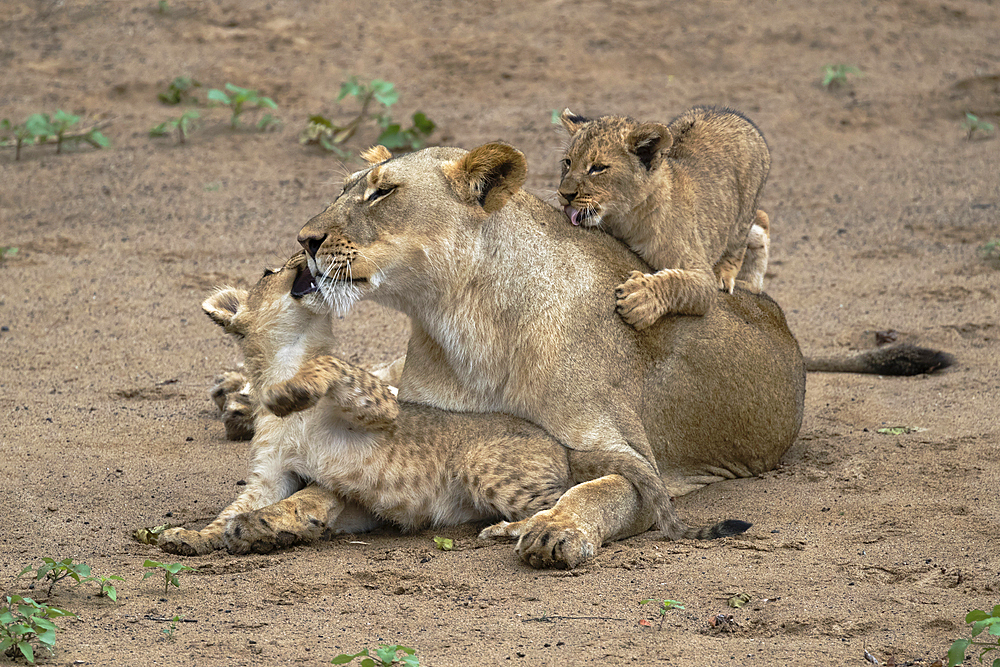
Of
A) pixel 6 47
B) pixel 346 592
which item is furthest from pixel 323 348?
pixel 6 47

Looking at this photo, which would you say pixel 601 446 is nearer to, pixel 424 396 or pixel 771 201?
pixel 424 396

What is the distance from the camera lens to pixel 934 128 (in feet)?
38.1

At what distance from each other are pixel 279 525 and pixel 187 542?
12.9 inches

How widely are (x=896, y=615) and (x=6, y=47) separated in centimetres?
1154

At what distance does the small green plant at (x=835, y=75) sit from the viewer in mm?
12148

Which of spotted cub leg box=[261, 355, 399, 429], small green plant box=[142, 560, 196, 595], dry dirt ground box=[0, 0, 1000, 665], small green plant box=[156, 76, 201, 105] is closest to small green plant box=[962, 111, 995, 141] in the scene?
dry dirt ground box=[0, 0, 1000, 665]

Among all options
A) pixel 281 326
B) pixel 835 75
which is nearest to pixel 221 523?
pixel 281 326

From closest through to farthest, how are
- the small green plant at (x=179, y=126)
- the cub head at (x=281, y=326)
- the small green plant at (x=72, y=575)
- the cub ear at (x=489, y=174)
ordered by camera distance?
the small green plant at (x=72, y=575) < the cub ear at (x=489, y=174) < the cub head at (x=281, y=326) < the small green plant at (x=179, y=126)

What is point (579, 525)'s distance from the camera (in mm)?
4188

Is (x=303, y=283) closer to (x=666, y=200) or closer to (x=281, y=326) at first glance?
(x=281, y=326)

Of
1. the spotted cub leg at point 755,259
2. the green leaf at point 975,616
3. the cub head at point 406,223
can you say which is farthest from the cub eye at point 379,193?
the green leaf at point 975,616

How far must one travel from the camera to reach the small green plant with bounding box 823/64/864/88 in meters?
12.1

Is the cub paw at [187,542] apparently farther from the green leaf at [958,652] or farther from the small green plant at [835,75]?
the small green plant at [835,75]

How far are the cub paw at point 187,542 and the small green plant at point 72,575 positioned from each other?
391 mm
